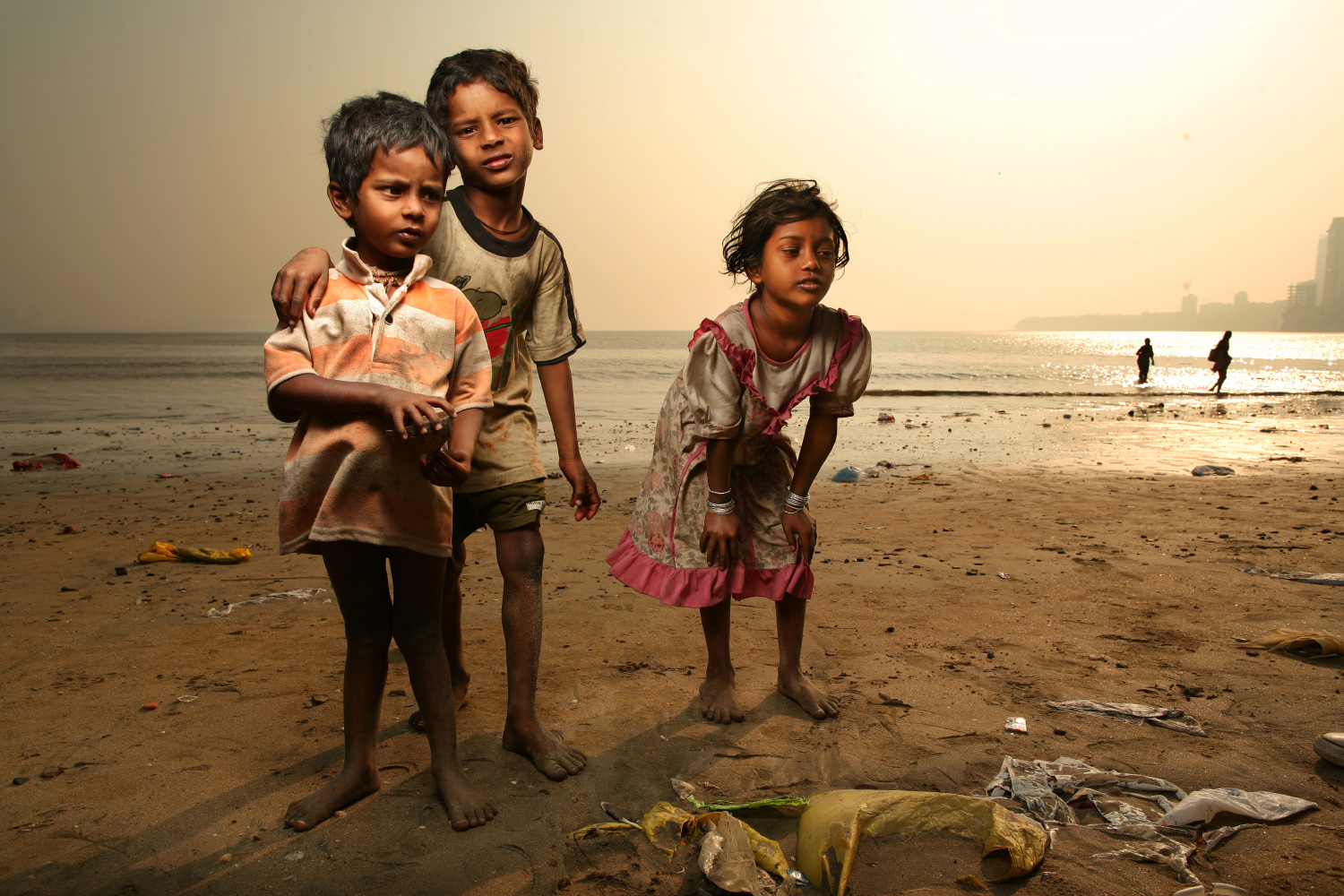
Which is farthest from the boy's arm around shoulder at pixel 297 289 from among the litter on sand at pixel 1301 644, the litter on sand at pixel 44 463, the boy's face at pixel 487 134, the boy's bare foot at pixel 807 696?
the litter on sand at pixel 44 463

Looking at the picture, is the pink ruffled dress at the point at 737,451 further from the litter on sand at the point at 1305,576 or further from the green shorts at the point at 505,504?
the litter on sand at the point at 1305,576

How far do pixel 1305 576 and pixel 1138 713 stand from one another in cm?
228

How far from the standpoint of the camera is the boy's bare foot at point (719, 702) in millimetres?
2725

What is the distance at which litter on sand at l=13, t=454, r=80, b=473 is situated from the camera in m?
8.04

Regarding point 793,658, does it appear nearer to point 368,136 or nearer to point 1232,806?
point 1232,806

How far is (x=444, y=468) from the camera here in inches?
72.0

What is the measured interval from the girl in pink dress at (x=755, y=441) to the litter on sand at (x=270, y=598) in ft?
6.84

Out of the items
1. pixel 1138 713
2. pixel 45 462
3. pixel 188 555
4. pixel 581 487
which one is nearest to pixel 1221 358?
pixel 1138 713

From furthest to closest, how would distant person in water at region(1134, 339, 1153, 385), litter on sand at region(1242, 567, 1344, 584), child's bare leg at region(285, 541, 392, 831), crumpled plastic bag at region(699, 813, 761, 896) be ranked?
distant person in water at region(1134, 339, 1153, 385) < litter on sand at region(1242, 567, 1344, 584) < child's bare leg at region(285, 541, 392, 831) < crumpled plastic bag at region(699, 813, 761, 896)

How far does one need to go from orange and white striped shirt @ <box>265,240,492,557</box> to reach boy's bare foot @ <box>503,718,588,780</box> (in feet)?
2.54

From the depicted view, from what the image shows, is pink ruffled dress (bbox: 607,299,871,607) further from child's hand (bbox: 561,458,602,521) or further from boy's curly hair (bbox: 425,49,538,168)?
boy's curly hair (bbox: 425,49,538,168)

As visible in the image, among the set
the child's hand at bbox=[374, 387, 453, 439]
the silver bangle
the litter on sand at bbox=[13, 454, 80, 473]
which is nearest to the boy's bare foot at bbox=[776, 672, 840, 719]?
the silver bangle

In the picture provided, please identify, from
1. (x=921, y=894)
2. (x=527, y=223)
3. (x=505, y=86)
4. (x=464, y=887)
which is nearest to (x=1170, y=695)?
(x=921, y=894)

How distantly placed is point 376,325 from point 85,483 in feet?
24.5
